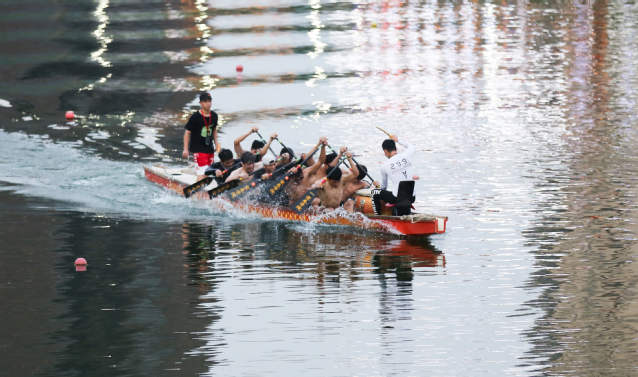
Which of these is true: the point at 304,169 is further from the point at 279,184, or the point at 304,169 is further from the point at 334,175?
the point at 334,175

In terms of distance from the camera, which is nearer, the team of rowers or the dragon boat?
the dragon boat

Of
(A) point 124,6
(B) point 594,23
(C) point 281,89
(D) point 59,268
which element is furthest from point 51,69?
(B) point 594,23

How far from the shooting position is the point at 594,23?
41.7 metres

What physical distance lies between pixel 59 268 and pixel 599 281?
8.36 meters

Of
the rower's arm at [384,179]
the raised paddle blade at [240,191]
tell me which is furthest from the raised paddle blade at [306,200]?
the rower's arm at [384,179]

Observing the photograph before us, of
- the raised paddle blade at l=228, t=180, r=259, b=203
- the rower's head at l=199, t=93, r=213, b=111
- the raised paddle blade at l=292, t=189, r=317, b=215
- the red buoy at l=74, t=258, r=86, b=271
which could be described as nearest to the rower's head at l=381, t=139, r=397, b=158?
the raised paddle blade at l=292, t=189, r=317, b=215

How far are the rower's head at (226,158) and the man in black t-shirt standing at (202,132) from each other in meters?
0.37

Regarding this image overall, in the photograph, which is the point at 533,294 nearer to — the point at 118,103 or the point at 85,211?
the point at 85,211

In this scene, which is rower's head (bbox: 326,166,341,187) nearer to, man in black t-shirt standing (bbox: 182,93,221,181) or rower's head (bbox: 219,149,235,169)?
rower's head (bbox: 219,149,235,169)

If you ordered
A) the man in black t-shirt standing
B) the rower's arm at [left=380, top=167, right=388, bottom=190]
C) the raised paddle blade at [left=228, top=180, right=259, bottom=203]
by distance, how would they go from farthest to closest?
the man in black t-shirt standing → the raised paddle blade at [left=228, top=180, right=259, bottom=203] → the rower's arm at [left=380, top=167, right=388, bottom=190]

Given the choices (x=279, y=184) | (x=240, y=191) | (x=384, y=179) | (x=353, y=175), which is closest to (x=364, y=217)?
(x=384, y=179)

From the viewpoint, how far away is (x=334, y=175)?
16.7 metres

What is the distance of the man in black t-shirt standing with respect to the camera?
1861cm

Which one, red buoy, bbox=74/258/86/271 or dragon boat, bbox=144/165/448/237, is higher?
dragon boat, bbox=144/165/448/237
